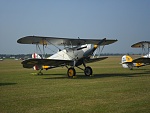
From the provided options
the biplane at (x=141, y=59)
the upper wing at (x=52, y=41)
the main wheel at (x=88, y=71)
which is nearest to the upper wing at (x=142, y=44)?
the biplane at (x=141, y=59)

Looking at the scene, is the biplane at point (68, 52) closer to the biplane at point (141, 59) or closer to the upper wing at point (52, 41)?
the upper wing at point (52, 41)

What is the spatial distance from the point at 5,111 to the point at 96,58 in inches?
532

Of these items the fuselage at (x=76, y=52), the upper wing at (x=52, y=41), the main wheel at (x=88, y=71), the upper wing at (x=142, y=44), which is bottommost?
the main wheel at (x=88, y=71)

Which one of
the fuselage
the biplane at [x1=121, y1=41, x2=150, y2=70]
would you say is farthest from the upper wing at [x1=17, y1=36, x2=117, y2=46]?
the biplane at [x1=121, y1=41, x2=150, y2=70]

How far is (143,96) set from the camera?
799cm

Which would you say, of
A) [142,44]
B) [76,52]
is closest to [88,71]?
[76,52]

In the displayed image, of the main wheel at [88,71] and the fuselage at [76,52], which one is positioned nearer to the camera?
the fuselage at [76,52]

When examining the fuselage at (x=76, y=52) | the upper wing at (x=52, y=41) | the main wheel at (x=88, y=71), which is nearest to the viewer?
the upper wing at (x=52, y=41)

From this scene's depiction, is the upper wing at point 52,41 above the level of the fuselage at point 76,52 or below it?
above

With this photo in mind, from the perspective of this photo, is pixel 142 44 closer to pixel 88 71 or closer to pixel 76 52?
pixel 88 71

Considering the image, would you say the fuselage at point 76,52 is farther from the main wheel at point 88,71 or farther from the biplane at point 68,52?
the main wheel at point 88,71

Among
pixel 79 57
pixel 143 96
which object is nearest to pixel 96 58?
pixel 79 57

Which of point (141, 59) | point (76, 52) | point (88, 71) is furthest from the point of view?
point (141, 59)

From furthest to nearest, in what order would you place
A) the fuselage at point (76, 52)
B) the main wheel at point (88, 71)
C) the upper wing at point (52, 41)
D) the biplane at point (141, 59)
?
the biplane at point (141, 59) < the main wheel at point (88, 71) < the fuselage at point (76, 52) < the upper wing at point (52, 41)
